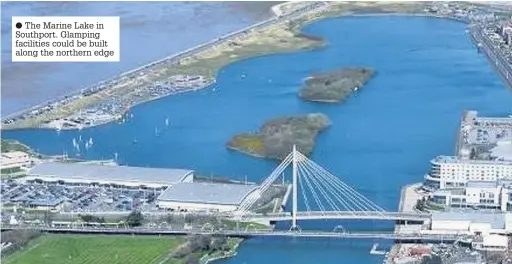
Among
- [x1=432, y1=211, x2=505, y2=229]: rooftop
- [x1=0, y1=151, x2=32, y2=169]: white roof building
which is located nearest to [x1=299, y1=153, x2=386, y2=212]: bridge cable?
[x1=432, y1=211, x2=505, y2=229]: rooftop

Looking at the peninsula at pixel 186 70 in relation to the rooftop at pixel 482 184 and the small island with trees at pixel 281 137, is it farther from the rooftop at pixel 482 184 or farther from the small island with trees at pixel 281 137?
the rooftop at pixel 482 184

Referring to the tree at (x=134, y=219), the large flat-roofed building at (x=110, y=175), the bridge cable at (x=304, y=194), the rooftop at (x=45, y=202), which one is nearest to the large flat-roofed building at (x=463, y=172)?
the bridge cable at (x=304, y=194)

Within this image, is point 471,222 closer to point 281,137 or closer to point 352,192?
point 352,192

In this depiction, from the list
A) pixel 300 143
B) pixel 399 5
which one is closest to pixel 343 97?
pixel 300 143

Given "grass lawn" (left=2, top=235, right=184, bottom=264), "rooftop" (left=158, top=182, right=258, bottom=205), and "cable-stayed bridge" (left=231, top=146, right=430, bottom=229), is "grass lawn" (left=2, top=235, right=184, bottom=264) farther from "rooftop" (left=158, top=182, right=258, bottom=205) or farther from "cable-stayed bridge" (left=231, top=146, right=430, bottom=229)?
"cable-stayed bridge" (left=231, top=146, right=430, bottom=229)

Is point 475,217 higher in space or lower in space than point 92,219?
higher

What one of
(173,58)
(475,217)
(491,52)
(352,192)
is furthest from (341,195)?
(491,52)
